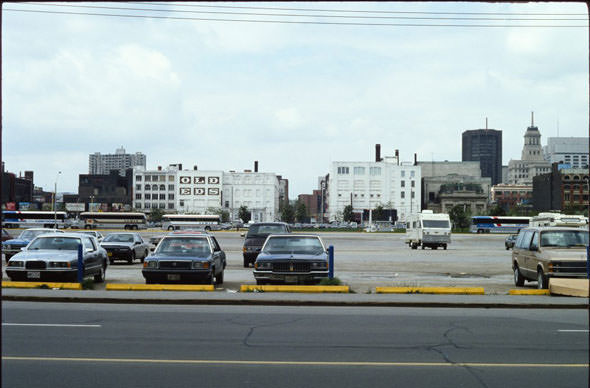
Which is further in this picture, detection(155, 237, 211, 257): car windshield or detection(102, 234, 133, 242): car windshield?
detection(102, 234, 133, 242): car windshield

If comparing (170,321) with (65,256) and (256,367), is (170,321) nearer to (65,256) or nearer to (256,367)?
(256,367)

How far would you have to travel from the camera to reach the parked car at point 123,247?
31297mm

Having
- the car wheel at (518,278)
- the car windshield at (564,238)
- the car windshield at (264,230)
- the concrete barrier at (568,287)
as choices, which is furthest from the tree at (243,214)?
the concrete barrier at (568,287)

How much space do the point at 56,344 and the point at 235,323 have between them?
3.77 metres

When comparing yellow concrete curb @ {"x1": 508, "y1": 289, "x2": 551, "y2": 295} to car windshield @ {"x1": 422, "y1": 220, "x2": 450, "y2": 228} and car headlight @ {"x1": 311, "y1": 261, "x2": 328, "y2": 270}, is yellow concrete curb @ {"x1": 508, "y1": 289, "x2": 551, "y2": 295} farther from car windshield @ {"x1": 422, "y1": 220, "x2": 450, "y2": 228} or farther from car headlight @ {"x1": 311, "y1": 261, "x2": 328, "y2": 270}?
car windshield @ {"x1": 422, "y1": 220, "x2": 450, "y2": 228}

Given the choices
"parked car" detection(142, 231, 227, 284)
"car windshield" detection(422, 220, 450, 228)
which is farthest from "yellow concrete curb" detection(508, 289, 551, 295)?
"car windshield" detection(422, 220, 450, 228)

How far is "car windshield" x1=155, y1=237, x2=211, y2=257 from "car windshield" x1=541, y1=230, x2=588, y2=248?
401 inches

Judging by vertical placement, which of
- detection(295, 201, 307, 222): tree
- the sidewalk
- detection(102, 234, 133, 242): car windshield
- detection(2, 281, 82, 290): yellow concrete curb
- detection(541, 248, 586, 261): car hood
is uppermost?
detection(295, 201, 307, 222): tree

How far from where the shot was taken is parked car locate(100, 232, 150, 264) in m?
31.3

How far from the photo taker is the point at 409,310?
50.1ft

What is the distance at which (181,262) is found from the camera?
60.6ft

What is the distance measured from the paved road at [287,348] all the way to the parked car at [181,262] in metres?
3.66

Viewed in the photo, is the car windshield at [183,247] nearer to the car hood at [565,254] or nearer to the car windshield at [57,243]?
the car windshield at [57,243]

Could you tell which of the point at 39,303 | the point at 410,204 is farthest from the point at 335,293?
the point at 410,204
